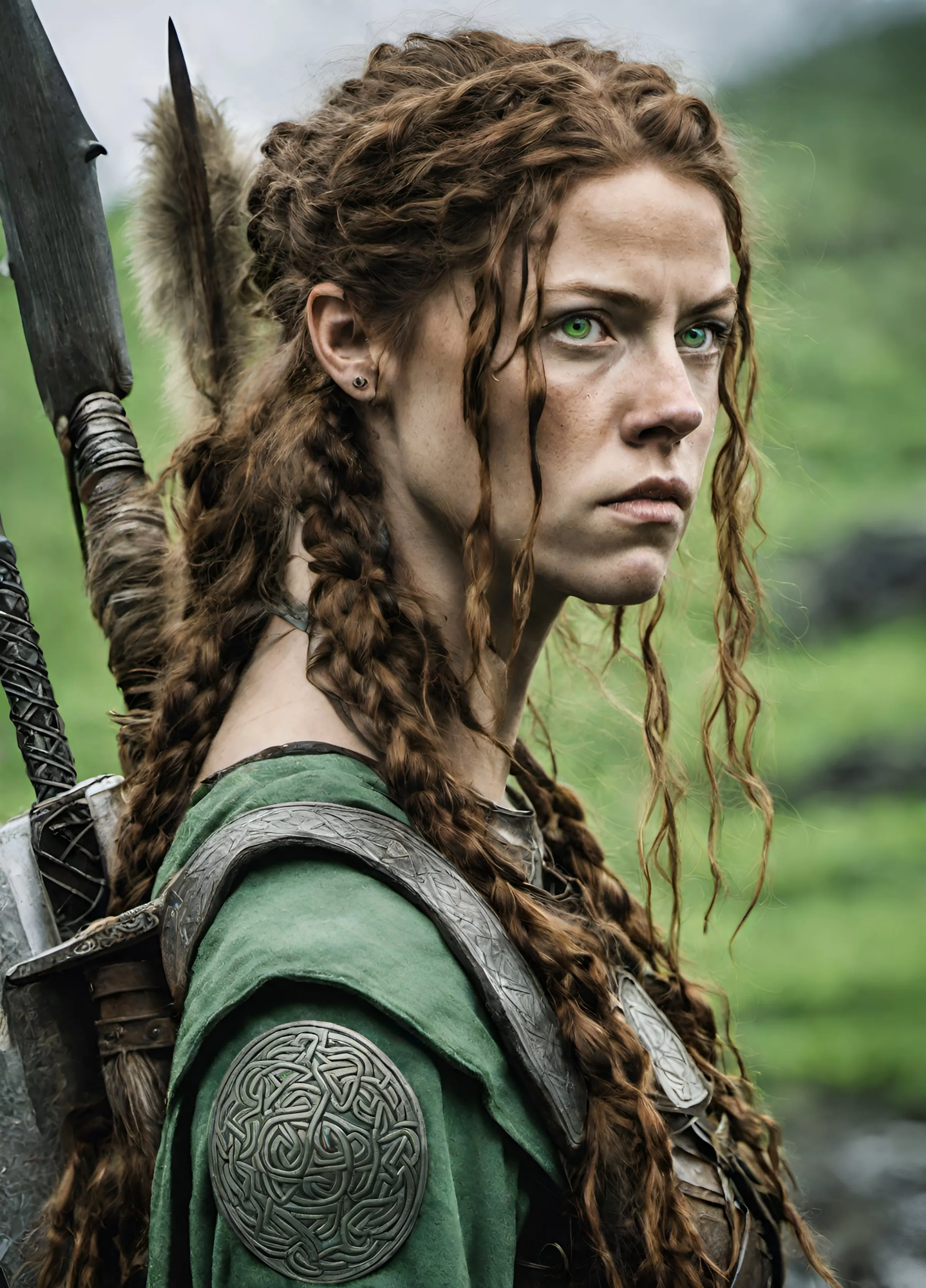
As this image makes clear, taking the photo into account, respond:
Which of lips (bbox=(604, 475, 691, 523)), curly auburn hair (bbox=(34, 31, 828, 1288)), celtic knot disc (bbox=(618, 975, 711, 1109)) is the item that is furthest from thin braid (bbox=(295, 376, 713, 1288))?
lips (bbox=(604, 475, 691, 523))

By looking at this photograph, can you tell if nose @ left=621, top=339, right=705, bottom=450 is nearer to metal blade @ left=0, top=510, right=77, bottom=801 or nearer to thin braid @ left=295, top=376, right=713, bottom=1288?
thin braid @ left=295, top=376, right=713, bottom=1288

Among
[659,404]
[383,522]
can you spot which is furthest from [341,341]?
[659,404]

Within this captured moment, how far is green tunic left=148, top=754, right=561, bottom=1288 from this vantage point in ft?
2.99

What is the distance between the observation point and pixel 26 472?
3865 millimetres

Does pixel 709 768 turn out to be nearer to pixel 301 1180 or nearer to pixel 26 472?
pixel 301 1180

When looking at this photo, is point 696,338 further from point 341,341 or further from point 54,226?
point 54,226

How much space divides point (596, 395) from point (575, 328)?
7cm

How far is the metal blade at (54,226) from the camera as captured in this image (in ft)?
4.93

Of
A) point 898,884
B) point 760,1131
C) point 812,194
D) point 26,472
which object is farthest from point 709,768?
point 812,194

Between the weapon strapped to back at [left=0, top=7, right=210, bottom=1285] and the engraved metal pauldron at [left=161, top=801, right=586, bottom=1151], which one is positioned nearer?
the engraved metal pauldron at [left=161, top=801, right=586, bottom=1151]

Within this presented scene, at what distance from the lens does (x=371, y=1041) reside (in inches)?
36.2

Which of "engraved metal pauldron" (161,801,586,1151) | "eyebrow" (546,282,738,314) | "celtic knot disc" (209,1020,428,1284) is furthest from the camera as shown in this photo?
"eyebrow" (546,282,738,314)

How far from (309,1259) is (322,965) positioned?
20cm

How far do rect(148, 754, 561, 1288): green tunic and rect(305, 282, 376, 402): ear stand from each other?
499 millimetres
